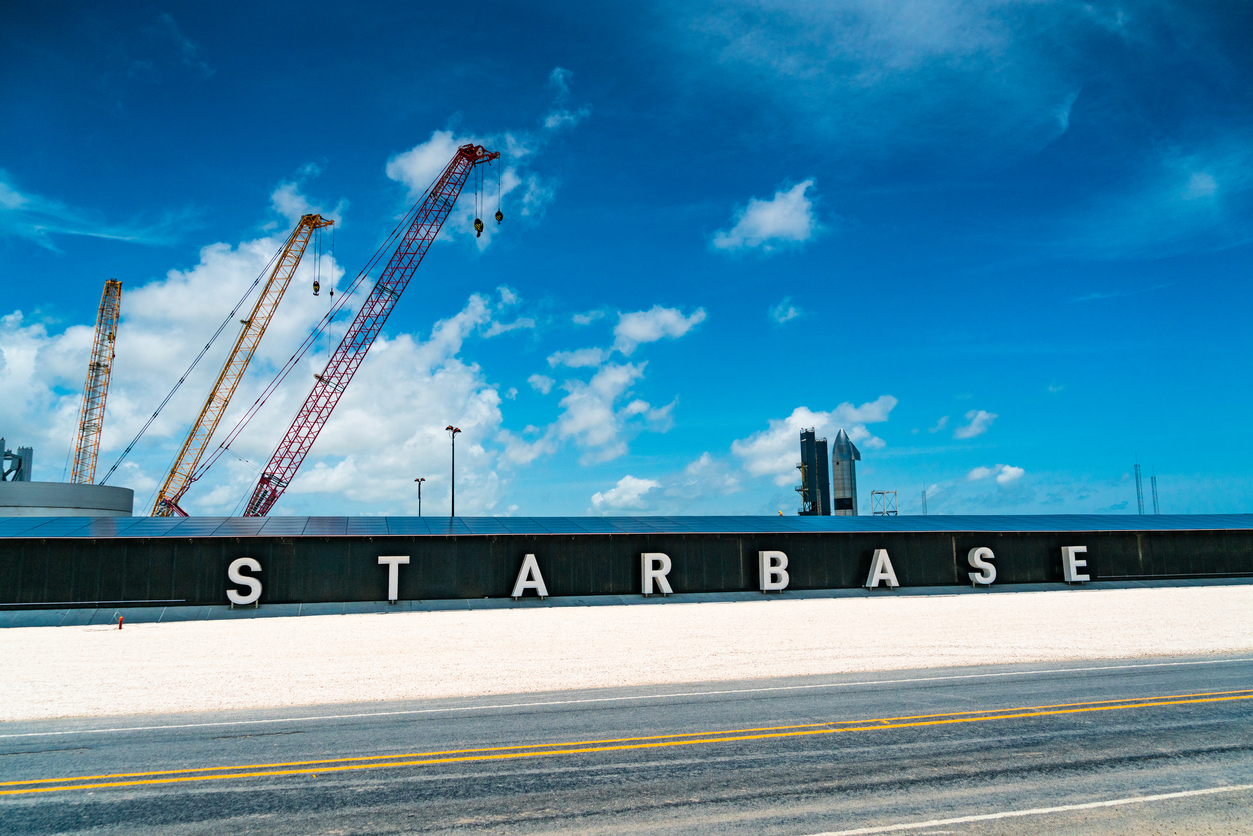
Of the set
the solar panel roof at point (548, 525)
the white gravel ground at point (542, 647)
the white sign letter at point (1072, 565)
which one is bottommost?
the white gravel ground at point (542, 647)

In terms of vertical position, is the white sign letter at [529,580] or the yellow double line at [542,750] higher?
the white sign letter at [529,580]

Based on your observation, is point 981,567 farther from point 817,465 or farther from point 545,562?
point 817,465

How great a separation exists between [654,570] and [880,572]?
13291 mm

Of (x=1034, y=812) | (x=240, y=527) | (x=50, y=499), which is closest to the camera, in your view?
(x=1034, y=812)

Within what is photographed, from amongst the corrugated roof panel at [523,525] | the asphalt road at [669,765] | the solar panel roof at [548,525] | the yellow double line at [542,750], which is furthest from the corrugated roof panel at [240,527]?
the yellow double line at [542,750]

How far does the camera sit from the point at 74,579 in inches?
1342

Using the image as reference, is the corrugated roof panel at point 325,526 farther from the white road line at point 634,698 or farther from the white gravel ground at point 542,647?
the white road line at point 634,698

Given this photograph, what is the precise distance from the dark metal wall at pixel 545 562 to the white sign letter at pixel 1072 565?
1.35ft

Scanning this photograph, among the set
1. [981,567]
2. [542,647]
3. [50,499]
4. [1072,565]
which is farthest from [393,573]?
[50,499]

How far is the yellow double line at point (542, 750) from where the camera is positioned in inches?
435

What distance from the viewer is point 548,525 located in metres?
42.9

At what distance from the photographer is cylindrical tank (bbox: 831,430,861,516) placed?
141300 millimetres

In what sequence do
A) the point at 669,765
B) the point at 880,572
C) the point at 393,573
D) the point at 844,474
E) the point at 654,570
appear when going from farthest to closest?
the point at 844,474 → the point at 880,572 → the point at 654,570 → the point at 393,573 → the point at 669,765

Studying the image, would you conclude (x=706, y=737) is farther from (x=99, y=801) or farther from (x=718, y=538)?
(x=718, y=538)
